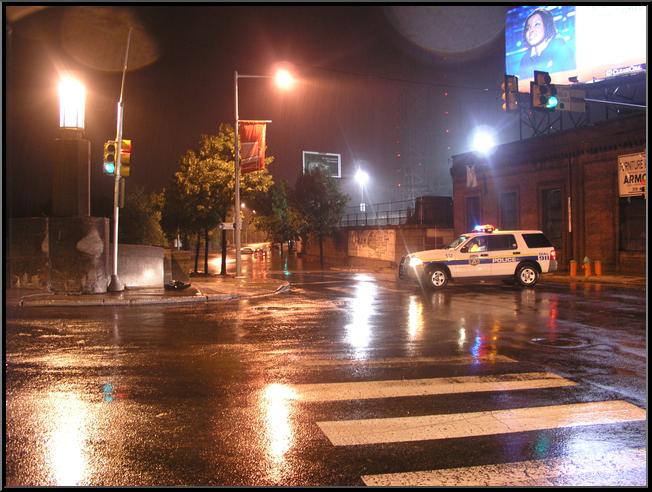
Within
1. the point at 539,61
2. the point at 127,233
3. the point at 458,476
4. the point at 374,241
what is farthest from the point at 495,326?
the point at 374,241

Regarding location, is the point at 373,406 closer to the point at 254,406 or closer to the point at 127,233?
the point at 254,406

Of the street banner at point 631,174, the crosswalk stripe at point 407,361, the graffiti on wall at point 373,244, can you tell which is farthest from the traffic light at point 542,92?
the graffiti on wall at point 373,244

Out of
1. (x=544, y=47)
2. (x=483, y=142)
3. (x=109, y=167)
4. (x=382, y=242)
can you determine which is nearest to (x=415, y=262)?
(x=109, y=167)

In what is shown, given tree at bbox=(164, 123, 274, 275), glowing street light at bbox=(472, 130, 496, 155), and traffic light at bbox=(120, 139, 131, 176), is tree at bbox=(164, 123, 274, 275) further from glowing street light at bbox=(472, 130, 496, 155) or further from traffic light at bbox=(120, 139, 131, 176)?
glowing street light at bbox=(472, 130, 496, 155)

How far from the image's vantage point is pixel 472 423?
223 inches

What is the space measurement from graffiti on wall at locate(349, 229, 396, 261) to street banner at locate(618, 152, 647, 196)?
19011 millimetres

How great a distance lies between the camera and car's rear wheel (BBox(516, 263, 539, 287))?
812 inches

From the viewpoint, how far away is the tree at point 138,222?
125 feet

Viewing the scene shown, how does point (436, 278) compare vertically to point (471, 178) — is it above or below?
below

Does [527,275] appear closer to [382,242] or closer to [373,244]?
[382,242]

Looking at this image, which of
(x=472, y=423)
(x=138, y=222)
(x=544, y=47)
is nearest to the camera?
(x=472, y=423)

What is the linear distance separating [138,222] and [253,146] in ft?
62.8

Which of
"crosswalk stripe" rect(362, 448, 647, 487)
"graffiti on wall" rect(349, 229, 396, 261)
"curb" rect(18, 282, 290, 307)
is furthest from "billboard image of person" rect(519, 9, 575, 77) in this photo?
"crosswalk stripe" rect(362, 448, 647, 487)

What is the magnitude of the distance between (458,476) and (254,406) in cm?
251
